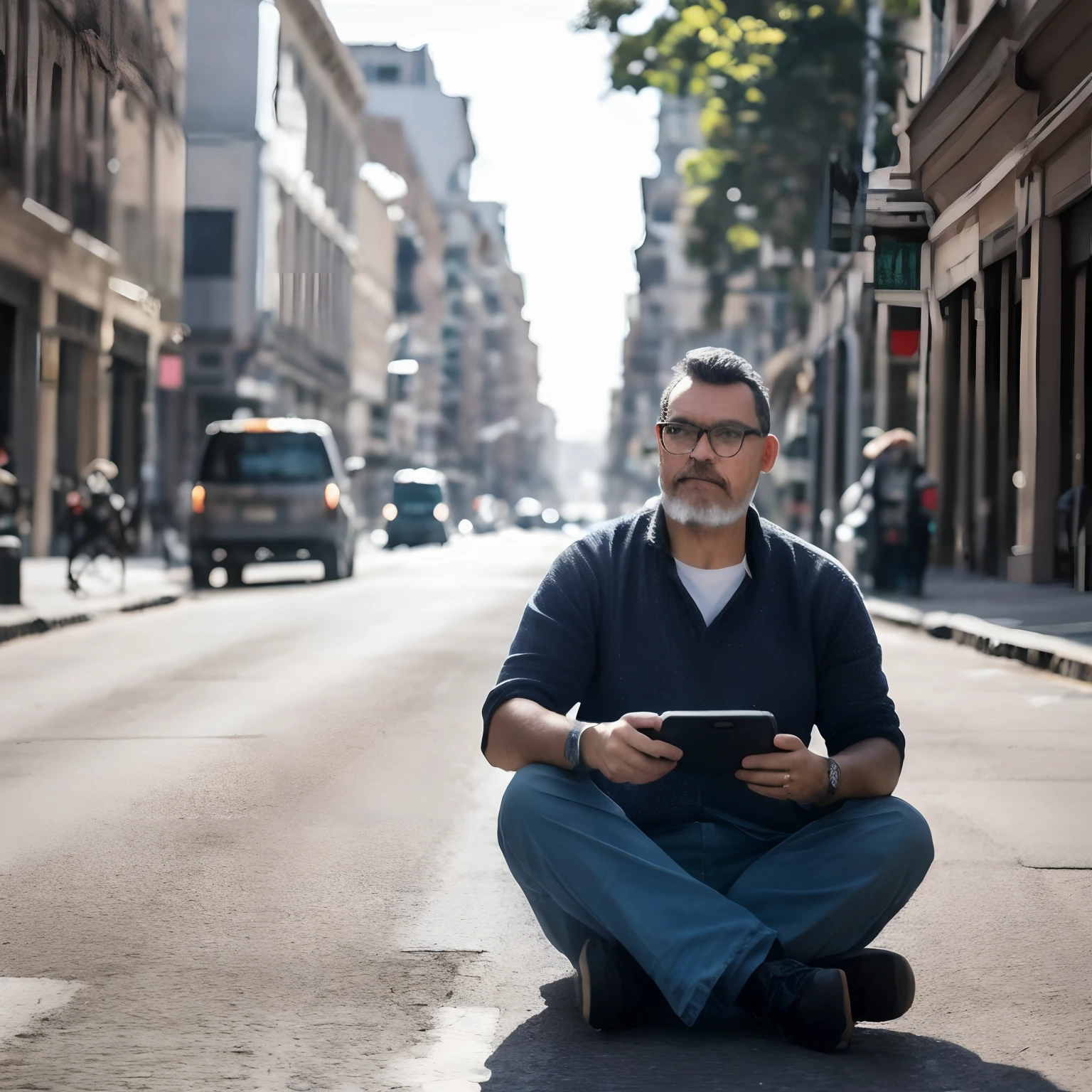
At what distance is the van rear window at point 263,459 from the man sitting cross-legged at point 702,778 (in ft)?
70.9

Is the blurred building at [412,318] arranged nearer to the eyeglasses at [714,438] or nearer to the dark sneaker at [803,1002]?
the eyeglasses at [714,438]

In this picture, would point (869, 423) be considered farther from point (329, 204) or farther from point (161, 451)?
point (329, 204)

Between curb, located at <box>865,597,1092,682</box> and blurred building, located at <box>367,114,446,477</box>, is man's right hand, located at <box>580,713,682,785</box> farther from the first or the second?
blurred building, located at <box>367,114,446,477</box>

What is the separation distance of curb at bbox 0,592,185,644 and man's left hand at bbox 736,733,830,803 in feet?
40.5

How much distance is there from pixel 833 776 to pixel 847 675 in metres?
0.32

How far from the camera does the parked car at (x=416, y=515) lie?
53.8m

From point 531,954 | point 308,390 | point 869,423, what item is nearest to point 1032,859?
point 531,954

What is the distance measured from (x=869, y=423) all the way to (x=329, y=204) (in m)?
34.0

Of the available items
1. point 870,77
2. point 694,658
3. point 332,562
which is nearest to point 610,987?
point 694,658

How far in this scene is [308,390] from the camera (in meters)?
66.2

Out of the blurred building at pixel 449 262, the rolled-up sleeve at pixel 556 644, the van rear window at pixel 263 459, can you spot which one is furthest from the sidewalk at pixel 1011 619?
the blurred building at pixel 449 262

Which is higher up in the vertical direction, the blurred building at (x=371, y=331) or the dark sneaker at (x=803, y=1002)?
the blurred building at (x=371, y=331)

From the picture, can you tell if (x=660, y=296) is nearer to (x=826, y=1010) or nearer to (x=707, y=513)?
(x=707, y=513)

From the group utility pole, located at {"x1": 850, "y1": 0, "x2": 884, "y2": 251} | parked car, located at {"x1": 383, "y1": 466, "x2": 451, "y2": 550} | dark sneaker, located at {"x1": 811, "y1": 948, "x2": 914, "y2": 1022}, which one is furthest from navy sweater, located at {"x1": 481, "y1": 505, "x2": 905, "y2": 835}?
parked car, located at {"x1": 383, "y1": 466, "x2": 451, "y2": 550}
